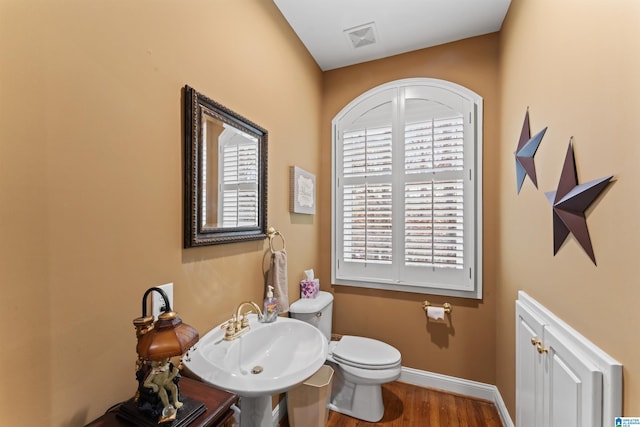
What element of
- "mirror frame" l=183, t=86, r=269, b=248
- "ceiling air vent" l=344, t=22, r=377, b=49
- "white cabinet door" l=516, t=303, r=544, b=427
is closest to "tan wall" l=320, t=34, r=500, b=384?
"ceiling air vent" l=344, t=22, r=377, b=49

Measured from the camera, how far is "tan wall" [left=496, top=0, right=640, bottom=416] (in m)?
0.70

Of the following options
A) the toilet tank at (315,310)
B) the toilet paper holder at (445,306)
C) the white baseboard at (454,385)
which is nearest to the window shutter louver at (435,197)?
the toilet paper holder at (445,306)

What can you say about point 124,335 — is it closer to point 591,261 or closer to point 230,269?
point 230,269

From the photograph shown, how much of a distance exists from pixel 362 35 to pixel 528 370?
235 centimetres

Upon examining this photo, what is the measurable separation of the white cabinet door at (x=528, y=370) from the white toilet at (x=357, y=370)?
2.19ft

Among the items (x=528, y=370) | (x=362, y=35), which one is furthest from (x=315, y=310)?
(x=362, y=35)

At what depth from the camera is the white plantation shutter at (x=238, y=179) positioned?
1.31 m

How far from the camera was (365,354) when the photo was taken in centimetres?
186

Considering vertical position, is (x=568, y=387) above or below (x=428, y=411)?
above

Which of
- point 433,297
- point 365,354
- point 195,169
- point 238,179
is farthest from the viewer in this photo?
point 433,297

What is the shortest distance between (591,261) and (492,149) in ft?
4.51

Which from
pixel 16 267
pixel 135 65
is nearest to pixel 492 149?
pixel 135 65

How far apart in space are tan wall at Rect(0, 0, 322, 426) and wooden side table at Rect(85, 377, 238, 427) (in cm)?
7

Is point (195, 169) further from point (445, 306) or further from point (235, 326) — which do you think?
point (445, 306)
